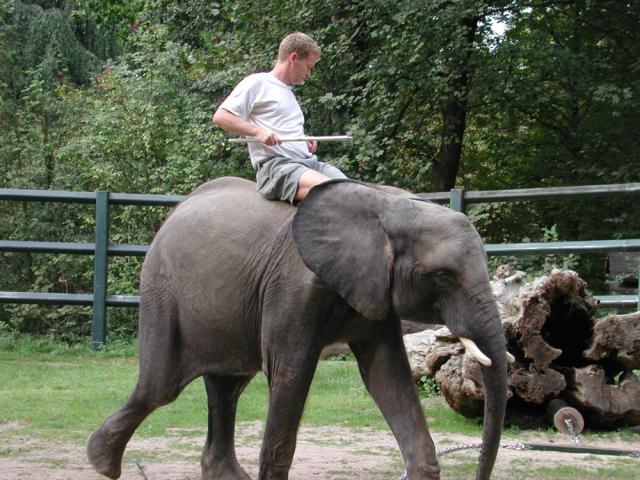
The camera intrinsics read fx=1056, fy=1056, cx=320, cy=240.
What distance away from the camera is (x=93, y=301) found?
36.0ft

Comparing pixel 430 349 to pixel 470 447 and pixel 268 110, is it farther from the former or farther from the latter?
pixel 268 110

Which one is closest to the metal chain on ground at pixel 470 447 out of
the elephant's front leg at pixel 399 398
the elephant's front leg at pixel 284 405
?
the elephant's front leg at pixel 399 398

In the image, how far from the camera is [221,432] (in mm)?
5961

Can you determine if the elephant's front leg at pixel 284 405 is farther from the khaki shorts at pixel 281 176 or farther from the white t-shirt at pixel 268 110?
the white t-shirt at pixel 268 110

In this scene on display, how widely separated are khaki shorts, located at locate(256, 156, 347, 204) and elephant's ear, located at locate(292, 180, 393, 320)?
36 cm

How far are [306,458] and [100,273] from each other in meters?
5.04

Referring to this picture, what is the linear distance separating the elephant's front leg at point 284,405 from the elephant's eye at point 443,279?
2.36 feet

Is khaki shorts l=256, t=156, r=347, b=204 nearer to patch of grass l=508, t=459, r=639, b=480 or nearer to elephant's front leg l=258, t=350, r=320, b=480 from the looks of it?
elephant's front leg l=258, t=350, r=320, b=480

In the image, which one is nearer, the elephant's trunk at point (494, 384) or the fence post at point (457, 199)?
the elephant's trunk at point (494, 384)

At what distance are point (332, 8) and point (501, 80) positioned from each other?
2.68 meters

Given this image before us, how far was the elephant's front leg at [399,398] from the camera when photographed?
5.05m

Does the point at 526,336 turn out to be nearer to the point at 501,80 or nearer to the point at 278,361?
the point at 278,361

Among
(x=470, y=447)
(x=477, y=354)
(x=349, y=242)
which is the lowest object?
(x=470, y=447)

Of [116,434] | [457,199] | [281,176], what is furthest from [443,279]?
[457,199]
